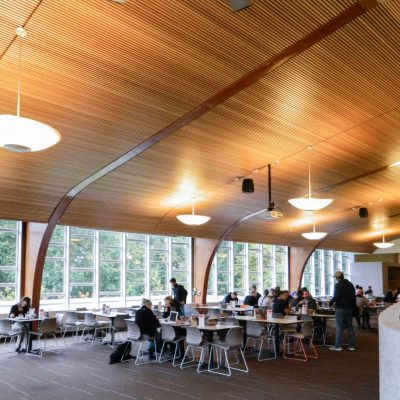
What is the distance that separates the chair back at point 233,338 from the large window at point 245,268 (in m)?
10.2

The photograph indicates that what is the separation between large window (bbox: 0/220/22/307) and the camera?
12.5m

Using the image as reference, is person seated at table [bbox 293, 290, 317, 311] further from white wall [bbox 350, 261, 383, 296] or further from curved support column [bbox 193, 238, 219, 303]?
white wall [bbox 350, 261, 383, 296]

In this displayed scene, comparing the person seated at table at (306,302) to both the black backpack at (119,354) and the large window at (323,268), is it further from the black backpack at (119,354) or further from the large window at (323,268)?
the large window at (323,268)

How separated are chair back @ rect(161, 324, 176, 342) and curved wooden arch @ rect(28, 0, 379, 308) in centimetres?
353

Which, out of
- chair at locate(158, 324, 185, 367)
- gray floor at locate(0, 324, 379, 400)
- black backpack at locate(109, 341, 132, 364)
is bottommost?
gray floor at locate(0, 324, 379, 400)

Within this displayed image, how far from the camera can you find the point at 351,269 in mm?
26484

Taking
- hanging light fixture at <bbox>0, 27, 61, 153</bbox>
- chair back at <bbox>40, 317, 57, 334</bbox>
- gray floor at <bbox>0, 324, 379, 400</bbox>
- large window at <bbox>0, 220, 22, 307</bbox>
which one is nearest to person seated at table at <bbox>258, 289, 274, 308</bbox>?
gray floor at <bbox>0, 324, 379, 400</bbox>

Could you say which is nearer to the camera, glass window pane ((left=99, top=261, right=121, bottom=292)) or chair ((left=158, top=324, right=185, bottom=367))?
chair ((left=158, top=324, right=185, bottom=367))

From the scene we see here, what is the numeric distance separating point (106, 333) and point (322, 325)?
588cm

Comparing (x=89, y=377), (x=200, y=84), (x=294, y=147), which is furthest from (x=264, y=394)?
(x=294, y=147)

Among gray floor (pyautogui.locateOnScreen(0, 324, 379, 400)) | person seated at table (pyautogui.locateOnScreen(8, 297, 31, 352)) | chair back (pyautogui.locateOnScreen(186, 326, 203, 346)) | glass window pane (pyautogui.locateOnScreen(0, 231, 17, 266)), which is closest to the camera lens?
gray floor (pyautogui.locateOnScreen(0, 324, 379, 400))

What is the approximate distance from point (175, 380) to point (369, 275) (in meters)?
20.0

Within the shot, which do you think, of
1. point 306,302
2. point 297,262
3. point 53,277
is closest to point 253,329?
point 306,302

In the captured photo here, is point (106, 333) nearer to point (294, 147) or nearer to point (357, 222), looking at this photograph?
point (294, 147)
